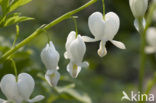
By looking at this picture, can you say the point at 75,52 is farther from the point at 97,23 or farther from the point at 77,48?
the point at 97,23

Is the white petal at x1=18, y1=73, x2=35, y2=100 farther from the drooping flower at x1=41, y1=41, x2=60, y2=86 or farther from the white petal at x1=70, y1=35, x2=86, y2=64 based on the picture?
the white petal at x1=70, y1=35, x2=86, y2=64

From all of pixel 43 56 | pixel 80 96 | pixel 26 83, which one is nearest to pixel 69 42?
pixel 43 56

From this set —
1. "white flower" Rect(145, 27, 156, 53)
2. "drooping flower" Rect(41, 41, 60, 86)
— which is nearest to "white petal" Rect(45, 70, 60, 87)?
"drooping flower" Rect(41, 41, 60, 86)

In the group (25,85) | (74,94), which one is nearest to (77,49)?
(25,85)

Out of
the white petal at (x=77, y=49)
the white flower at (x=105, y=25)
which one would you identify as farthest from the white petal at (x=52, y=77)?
the white flower at (x=105, y=25)

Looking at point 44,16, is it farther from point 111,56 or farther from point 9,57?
point 9,57

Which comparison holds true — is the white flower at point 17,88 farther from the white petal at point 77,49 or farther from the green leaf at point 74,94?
the green leaf at point 74,94
